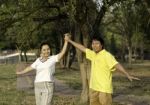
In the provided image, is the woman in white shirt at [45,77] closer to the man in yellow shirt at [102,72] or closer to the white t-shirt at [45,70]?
the white t-shirt at [45,70]

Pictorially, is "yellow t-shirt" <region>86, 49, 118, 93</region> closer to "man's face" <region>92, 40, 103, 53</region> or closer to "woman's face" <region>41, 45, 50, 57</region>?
"man's face" <region>92, 40, 103, 53</region>

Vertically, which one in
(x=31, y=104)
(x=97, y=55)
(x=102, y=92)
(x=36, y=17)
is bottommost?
(x=31, y=104)

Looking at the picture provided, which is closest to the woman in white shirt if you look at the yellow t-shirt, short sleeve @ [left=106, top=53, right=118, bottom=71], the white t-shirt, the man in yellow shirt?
the white t-shirt

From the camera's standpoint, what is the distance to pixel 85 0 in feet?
46.2

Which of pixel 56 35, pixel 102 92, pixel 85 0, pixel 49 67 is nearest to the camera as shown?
pixel 49 67

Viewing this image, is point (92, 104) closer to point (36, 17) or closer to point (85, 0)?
point (85, 0)

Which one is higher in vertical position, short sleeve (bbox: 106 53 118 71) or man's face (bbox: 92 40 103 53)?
man's face (bbox: 92 40 103 53)

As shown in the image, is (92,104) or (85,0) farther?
(85,0)

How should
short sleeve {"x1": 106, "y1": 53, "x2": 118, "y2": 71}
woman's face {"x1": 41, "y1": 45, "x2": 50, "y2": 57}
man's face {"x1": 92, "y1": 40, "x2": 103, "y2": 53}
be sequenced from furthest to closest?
man's face {"x1": 92, "y1": 40, "x2": 103, "y2": 53} < short sleeve {"x1": 106, "y1": 53, "x2": 118, "y2": 71} < woman's face {"x1": 41, "y1": 45, "x2": 50, "y2": 57}

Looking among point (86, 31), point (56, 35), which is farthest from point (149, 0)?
point (56, 35)

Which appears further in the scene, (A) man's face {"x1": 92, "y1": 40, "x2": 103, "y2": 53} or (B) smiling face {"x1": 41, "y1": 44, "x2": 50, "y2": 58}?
(A) man's face {"x1": 92, "y1": 40, "x2": 103, "y2": 53}

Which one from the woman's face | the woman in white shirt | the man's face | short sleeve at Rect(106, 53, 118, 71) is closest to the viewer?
the woman in white shirt

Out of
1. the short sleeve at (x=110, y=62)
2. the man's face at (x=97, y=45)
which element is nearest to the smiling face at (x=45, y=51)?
the man's face at (x=97, y=45)

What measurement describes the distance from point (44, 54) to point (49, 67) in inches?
10.7
